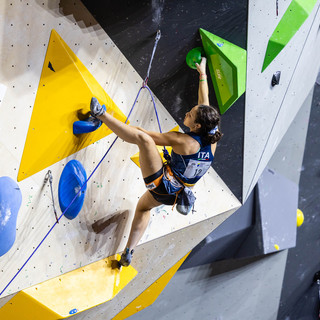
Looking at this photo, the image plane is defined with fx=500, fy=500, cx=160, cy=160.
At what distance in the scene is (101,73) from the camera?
8.41 ft

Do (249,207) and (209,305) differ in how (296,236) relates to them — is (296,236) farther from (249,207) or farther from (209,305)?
(209,305)

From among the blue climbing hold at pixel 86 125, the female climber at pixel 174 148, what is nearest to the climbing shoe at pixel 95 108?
the female climber at pixel 174 148

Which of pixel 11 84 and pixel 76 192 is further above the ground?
pixel 11 84

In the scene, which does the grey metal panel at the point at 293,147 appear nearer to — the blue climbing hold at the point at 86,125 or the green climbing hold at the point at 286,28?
the green climbing hold at the point at 286,28

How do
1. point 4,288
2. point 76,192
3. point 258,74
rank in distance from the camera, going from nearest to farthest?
point 4,288, point 76,192, point 258,74

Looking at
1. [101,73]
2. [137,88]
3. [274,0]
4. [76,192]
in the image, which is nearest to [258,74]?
[274,0]

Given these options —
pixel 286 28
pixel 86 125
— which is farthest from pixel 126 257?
pixel 286 28

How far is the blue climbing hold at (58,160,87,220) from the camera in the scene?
8.20 feet

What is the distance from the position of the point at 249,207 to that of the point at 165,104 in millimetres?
1465

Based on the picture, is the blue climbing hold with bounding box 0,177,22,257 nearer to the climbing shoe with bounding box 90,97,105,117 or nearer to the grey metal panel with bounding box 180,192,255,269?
→ the climbing shoe with bounding box 90,97,105,117

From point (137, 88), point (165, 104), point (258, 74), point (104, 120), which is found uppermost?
point (104, 120)

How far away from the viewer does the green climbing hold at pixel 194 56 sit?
2.77m

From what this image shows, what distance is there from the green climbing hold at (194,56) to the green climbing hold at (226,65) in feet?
0.11

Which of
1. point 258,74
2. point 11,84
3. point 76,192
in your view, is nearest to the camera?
point 11,84
